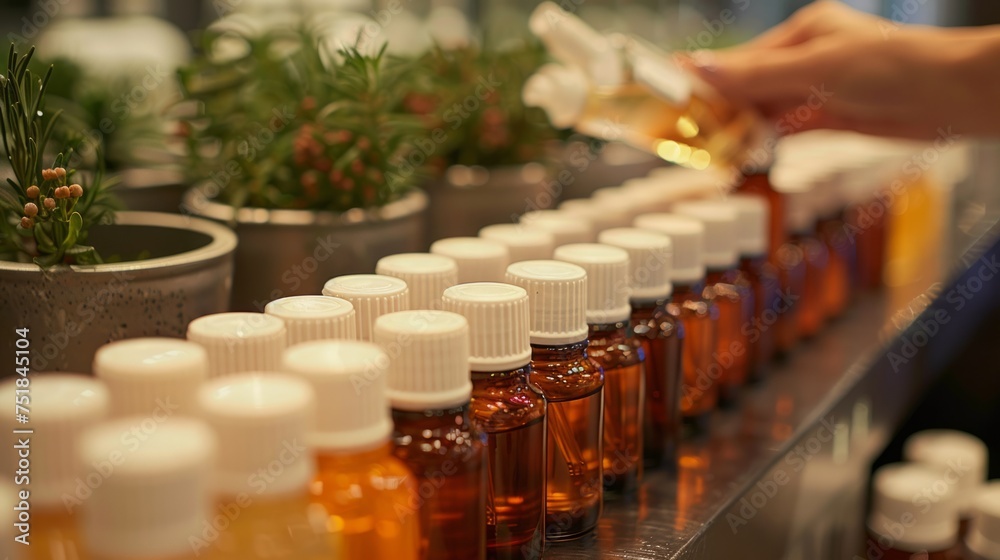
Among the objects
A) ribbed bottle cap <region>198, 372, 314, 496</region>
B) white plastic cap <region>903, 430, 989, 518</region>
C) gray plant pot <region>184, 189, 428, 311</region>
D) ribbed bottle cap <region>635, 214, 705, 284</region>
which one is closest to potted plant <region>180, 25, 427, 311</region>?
gray plant pot <region>184, 189, 428, 311</region>

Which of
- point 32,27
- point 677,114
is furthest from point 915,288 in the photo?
point 32,27

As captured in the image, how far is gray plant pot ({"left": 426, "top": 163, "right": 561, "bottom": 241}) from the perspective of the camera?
0.92 meters

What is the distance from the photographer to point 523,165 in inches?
39.9

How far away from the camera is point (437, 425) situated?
17.4 inches

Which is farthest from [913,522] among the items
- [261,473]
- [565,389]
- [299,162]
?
[261,473]

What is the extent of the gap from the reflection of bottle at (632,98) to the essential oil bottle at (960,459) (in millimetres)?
492

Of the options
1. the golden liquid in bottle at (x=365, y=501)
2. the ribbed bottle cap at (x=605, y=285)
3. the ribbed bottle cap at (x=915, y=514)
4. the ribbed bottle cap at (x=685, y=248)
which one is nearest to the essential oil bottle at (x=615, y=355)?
the ribbed bottle cap at (x=605, y=285)

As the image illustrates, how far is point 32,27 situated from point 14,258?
46.9 inches

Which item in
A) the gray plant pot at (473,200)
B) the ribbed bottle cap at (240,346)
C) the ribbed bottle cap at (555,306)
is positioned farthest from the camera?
the gray plant pot at (473,200)

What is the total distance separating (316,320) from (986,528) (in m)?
0.81

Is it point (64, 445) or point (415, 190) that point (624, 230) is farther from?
point (64, 445)

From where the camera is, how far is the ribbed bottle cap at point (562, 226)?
28.7 inches

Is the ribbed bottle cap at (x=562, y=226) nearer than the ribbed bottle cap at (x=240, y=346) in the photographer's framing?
No

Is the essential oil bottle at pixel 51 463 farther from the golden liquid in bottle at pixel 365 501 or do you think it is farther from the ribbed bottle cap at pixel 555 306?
the ribbed bottle cap at pixel 555 306
